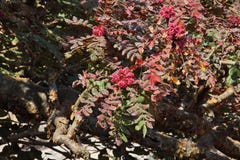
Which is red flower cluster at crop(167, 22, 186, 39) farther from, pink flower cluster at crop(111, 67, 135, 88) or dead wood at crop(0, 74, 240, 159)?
dead wood at crop(0, 74, 240, 159)

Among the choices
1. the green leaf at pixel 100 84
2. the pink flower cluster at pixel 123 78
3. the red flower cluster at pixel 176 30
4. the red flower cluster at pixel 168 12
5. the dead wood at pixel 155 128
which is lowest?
the dead wood at pixel 155 128

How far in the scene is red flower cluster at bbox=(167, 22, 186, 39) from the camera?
2.59 meters

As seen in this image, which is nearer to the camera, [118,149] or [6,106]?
[6,106]

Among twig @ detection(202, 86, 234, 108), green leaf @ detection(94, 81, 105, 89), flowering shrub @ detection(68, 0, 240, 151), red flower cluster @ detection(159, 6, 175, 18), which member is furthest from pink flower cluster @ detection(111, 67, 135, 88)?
Answer: twig @ detection(202, 86, 234, 108)

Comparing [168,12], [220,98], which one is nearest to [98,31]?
[168,12]

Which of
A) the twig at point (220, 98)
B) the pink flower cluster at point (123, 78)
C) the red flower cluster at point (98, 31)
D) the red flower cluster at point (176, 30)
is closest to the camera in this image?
the pink flower cluster at point (123, 78)

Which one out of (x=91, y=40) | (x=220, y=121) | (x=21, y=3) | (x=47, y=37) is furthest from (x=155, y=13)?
(x=220, y=121)

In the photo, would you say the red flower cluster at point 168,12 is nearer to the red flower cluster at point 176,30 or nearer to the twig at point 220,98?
the red flower cluster at point 176,30

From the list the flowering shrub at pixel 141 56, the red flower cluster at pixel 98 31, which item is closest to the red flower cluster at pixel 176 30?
the flowering shrub at pixel 141 56

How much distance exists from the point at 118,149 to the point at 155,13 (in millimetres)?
1245

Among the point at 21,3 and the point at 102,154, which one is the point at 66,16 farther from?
the point at 102,154

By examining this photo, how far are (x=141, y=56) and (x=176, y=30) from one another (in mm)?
267

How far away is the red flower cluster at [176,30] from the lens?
102 inches

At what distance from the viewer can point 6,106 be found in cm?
305
